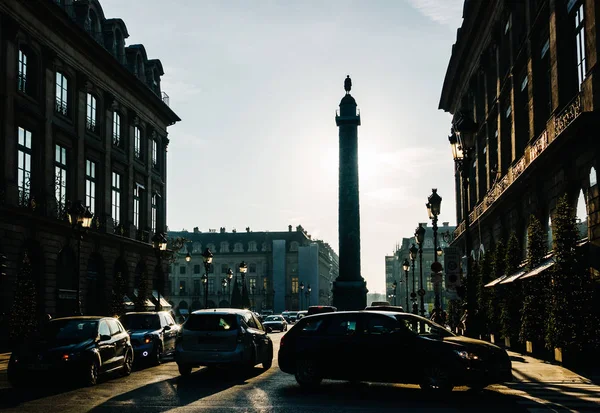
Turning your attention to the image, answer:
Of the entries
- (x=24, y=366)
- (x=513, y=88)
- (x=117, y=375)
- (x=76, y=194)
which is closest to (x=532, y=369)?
(x=117, y=375)

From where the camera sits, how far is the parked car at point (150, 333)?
77.5ft

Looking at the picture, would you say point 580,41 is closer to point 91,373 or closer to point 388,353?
point 388,353

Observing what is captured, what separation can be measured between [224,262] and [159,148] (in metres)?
95.4

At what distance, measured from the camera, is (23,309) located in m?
31.8

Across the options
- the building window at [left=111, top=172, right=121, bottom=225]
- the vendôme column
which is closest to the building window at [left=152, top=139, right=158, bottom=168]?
the building window at [left=111, top=172, right=121, bottom=225]

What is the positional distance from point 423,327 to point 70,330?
8.34 m

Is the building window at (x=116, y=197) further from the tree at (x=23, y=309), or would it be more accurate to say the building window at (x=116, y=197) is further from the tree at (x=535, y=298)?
the tree at (x=535, y=298)

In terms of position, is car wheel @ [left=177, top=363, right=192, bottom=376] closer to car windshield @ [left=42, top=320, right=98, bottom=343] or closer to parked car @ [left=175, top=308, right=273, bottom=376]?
parked car @ [left=175, top=308, right=273, bottom=376]

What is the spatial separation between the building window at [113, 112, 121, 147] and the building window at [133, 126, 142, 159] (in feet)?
8.79

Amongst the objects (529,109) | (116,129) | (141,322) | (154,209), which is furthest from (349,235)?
(141,322)

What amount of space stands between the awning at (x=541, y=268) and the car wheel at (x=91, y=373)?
12960mm

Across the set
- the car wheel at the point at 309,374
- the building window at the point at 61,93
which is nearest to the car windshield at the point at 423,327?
the car wheel at the point at 309,374

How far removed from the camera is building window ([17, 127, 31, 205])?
3681cm

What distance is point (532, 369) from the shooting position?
21500 mm
